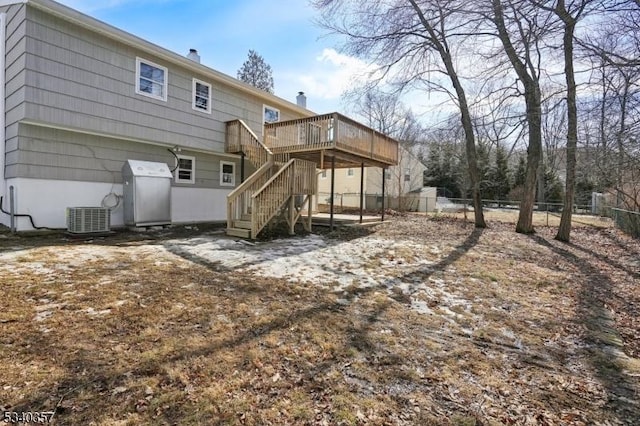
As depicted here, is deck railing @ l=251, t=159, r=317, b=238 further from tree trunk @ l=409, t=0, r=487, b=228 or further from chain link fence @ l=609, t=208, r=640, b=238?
chain link fence @ l=609, t=208, r=640, b=238

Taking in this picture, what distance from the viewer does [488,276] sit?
6.08 metres

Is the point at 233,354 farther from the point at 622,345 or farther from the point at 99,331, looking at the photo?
the point at 622,345

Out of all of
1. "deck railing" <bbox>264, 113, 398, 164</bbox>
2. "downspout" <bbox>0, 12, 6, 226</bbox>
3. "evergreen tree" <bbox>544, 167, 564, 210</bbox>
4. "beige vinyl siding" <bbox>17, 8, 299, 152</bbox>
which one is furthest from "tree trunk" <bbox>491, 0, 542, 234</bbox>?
"evergreen tree" <bbox>544, 167, 564, 210</bbox>

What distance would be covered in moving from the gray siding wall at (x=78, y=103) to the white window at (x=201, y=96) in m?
0.23

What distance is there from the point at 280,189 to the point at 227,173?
4.91m

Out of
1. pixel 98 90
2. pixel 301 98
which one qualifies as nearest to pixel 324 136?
pixel 98 90

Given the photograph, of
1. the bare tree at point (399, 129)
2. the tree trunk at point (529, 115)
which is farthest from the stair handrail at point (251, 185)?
the bare tree at point (399, 129)

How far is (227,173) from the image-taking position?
13.5 m

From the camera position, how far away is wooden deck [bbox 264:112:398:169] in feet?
33.5

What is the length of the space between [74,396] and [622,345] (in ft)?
17.0

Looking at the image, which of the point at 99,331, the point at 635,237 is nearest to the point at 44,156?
the point at 99,331

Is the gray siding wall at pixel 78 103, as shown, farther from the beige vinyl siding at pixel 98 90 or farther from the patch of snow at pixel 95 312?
the patch of snow at pixel 95 312

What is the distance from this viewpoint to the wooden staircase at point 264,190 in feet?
28.9

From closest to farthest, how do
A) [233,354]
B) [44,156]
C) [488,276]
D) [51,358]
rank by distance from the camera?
[51,358] < [233,354] < [488,276] < [44,156]
